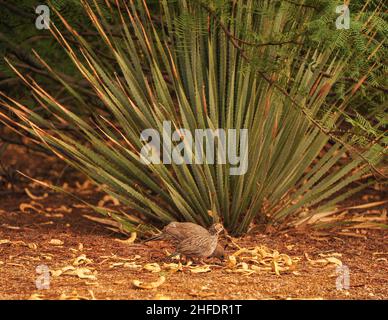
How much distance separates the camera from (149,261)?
5.03 meters

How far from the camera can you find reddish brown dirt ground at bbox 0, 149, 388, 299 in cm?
427

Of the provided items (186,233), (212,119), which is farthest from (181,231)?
(212,119)

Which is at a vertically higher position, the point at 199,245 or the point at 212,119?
the point at 212,119

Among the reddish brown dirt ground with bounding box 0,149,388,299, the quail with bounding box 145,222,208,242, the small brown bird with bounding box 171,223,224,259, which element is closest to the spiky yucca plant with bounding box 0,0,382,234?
the reddish brown dirt ground with bounding box 0,149,388,299

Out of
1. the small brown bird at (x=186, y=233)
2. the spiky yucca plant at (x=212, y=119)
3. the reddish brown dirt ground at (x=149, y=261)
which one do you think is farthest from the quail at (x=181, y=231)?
the spiky yucca plant at (x=212, y=119)

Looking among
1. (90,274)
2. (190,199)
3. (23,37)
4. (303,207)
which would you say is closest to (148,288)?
(90,274)

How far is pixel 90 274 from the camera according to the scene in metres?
4.66

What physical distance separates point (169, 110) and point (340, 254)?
1462 millimetres

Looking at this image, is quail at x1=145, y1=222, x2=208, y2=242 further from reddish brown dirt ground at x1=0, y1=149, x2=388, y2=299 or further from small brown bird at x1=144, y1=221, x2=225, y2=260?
reddish brown dirt ground at x1=0, y1=149, x2=388, y2=299

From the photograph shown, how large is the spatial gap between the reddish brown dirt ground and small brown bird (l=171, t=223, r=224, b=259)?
11cm

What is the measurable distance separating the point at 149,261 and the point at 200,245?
0.39 metres

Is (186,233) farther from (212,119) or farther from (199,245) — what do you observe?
(212,119)

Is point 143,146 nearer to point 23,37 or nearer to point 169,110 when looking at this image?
point 169,110

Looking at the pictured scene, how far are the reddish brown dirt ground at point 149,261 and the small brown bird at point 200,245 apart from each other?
4.5 inches
